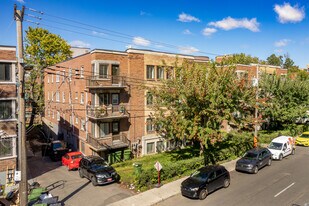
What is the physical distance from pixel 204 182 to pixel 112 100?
44.7ft

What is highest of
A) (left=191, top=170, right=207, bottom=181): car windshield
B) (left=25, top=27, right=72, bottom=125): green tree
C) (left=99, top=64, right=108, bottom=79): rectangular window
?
(left=25, top=27, right=72, bottom=125): green tree

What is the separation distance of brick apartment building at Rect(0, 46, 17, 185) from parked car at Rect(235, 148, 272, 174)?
18.4 meters

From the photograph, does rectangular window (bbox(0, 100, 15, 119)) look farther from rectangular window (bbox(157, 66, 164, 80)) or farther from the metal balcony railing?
rectangular window (bbox(157, 66, 164, 80))

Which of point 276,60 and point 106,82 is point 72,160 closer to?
point 106,82

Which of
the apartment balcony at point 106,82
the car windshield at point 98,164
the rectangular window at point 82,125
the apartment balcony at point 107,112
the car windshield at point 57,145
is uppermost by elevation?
the apartment balcony at point 106,82

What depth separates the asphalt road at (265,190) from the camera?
49.7 feet

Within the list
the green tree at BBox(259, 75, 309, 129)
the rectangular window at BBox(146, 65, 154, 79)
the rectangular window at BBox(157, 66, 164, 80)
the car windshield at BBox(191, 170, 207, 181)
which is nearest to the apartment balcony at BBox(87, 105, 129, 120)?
the rectangular window at BBox(146, 65, 154, 79)

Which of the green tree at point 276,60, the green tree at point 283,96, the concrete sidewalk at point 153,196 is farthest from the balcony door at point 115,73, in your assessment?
the green tree at point 276,60

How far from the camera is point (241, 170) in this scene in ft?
68.3

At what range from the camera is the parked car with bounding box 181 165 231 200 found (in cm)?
1571

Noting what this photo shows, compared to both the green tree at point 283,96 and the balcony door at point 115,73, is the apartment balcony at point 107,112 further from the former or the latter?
the green tree at point 283,96

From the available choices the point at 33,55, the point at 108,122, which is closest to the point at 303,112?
the point at 108,122

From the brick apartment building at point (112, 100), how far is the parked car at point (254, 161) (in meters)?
9.73

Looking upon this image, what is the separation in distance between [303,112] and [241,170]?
18.0m
